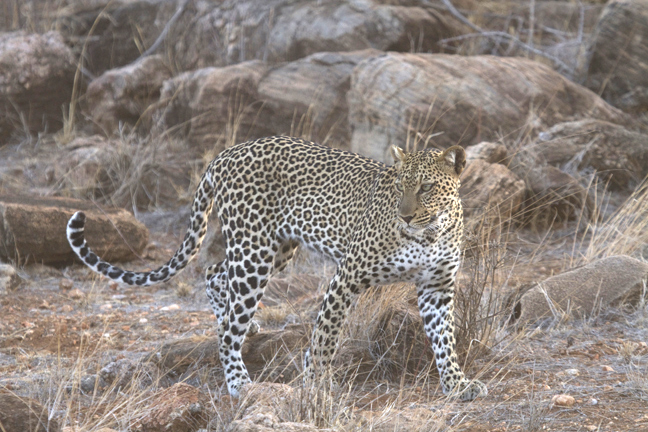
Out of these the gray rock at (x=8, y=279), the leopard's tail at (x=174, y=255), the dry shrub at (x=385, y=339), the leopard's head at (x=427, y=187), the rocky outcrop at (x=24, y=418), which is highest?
the leopard's head at (x=427, y=187)

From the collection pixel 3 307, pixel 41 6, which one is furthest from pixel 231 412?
pixel 41 6

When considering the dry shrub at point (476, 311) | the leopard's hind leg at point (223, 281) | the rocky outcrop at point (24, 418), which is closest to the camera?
the rocky outcrop at point (24, 418)

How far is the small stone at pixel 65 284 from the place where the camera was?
27.4 feet

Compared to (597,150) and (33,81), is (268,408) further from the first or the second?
(33,81)

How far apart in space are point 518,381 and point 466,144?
16.8 ft

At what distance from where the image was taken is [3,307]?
7586 millimetres

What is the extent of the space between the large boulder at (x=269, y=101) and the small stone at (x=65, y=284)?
332 cm

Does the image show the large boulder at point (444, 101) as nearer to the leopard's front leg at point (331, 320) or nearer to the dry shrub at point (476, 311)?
the dry shrub at point (476, 311)

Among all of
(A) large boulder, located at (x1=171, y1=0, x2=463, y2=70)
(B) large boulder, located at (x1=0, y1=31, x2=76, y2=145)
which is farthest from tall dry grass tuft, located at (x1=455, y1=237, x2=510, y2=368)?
(B) large boulder, located at (x1=0, y1=31, x2=76, y2=145)

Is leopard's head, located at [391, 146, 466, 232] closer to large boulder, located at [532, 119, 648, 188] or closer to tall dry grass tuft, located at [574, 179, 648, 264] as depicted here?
tall dry grass tuft, located at [574, 179, 648, 264]

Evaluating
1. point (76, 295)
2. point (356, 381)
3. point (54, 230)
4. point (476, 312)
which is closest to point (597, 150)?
point (476, 312)

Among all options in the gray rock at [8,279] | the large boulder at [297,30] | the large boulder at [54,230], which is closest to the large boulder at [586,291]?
the large boulder at [54,230]

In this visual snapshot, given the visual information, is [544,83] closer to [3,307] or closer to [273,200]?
[273,200]

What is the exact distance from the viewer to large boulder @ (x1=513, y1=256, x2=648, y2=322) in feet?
21.6
